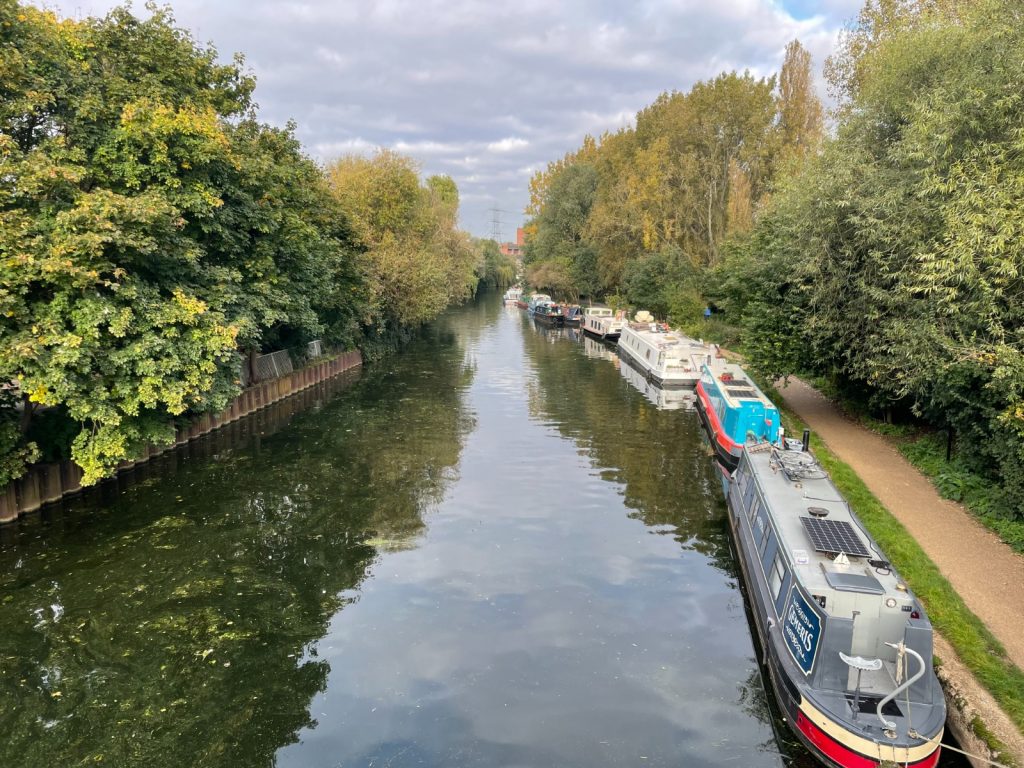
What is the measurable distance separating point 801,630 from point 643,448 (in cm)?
1522

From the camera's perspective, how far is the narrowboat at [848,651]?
25.5 ft

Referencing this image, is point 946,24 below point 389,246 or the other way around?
the other way around

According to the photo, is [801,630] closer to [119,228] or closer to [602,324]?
[119,228]

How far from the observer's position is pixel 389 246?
4328 cm

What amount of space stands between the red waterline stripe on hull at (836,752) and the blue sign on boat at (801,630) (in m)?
0.66

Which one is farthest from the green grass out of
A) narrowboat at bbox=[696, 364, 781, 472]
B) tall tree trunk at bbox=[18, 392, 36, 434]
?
tall tree trunk at bbox=[18, 392, 36, 434]

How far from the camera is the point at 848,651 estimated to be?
841cm

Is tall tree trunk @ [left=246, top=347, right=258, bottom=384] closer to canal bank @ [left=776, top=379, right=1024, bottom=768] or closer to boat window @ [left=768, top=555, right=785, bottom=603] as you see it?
canal bank @ [left=776, top=379, right=1024, bottom=768]

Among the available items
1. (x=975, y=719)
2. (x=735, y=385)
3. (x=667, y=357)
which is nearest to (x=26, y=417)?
(x=975, y=719)

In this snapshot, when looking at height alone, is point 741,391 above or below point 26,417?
below

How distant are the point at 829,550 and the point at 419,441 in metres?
17.2

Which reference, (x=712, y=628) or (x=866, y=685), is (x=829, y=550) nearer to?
(x=866, y=685)

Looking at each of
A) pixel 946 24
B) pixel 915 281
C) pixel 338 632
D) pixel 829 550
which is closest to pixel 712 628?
pixel 829 550

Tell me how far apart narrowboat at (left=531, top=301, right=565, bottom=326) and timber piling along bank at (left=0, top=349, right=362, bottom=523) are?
32868mm
